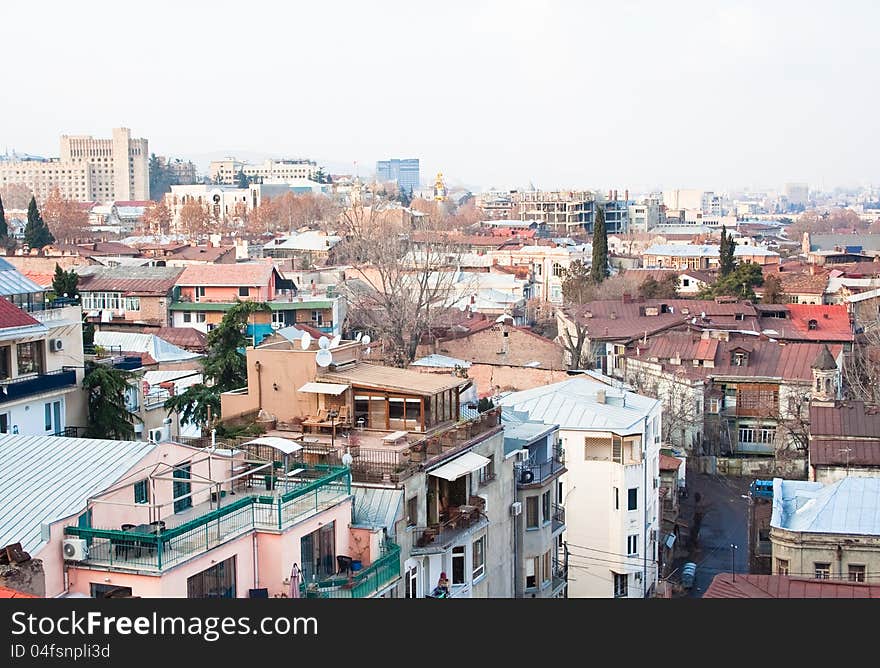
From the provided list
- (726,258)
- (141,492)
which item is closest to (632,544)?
(141,492)

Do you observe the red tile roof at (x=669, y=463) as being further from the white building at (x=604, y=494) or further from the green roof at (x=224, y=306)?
the green roof at (x=224, y=306)

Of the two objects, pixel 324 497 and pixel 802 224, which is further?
pixel 802 224

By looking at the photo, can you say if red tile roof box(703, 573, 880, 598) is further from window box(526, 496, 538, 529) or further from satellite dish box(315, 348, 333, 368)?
satellite dish box(315, 348, 333, 368)

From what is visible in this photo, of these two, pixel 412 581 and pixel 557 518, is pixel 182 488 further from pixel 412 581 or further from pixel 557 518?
pixel 557 518

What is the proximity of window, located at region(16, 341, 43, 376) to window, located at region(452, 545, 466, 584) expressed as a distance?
4.95 m

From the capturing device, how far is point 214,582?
6.34 meters

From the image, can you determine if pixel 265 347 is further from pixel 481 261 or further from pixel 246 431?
pixel 481 261

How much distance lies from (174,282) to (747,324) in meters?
12.0

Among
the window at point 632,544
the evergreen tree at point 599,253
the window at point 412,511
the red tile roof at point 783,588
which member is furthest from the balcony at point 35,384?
the evergreen tree at point 599,253

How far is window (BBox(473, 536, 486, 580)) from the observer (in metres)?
9.01

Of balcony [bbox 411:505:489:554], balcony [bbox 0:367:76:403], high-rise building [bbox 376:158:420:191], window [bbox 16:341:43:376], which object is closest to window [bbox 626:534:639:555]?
balcony [bbox 411:505:489:554]

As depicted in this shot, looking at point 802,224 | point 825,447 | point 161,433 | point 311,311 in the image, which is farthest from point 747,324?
point 802,224

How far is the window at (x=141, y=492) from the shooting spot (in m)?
6.91

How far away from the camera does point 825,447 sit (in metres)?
13.4
